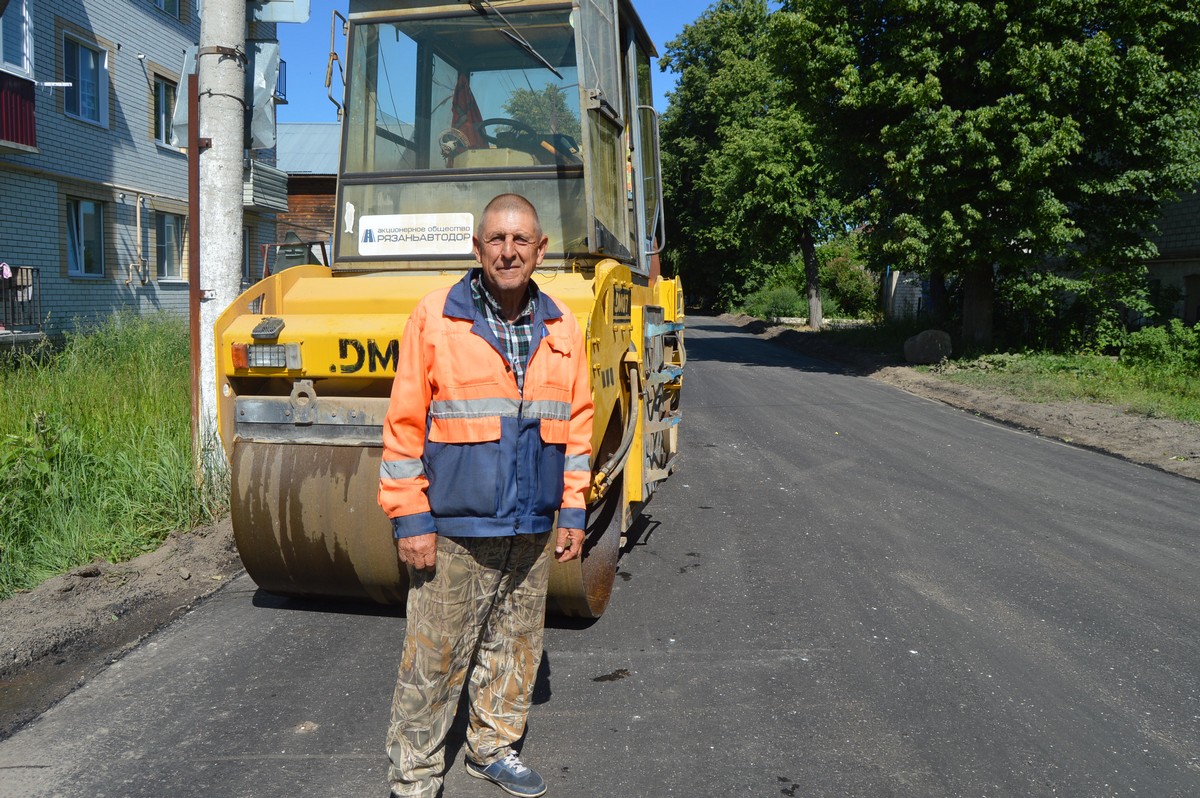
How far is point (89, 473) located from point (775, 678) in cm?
462

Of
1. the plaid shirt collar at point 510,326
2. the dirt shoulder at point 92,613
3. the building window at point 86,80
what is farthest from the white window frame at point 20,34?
the plaid shirt collar at point 510,326

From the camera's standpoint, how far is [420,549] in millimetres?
3066

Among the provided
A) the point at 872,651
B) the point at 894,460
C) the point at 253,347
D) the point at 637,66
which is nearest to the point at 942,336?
the point at 894,460

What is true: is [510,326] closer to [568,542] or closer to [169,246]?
[568,542]

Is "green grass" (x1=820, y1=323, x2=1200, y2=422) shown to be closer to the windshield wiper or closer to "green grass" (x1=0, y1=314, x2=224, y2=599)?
the windshield wiper

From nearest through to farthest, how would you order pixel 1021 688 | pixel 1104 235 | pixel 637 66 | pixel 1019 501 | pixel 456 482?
pixel 456 482 < pixel 1021 688 < pixel 637 66 < pixel 1019 501 < pixel 1104 235

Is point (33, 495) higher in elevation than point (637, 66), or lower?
lower

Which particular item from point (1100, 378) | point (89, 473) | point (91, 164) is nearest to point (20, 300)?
point (91, 164)

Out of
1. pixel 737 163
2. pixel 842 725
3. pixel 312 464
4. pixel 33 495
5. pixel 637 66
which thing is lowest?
pixel 842 725

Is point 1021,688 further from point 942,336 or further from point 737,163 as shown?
point 737,163

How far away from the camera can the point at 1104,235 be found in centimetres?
1752

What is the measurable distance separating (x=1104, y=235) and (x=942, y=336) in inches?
132

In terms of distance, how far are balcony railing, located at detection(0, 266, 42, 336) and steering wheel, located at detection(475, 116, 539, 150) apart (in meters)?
11.7

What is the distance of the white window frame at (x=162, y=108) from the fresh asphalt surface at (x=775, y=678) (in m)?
18.3
